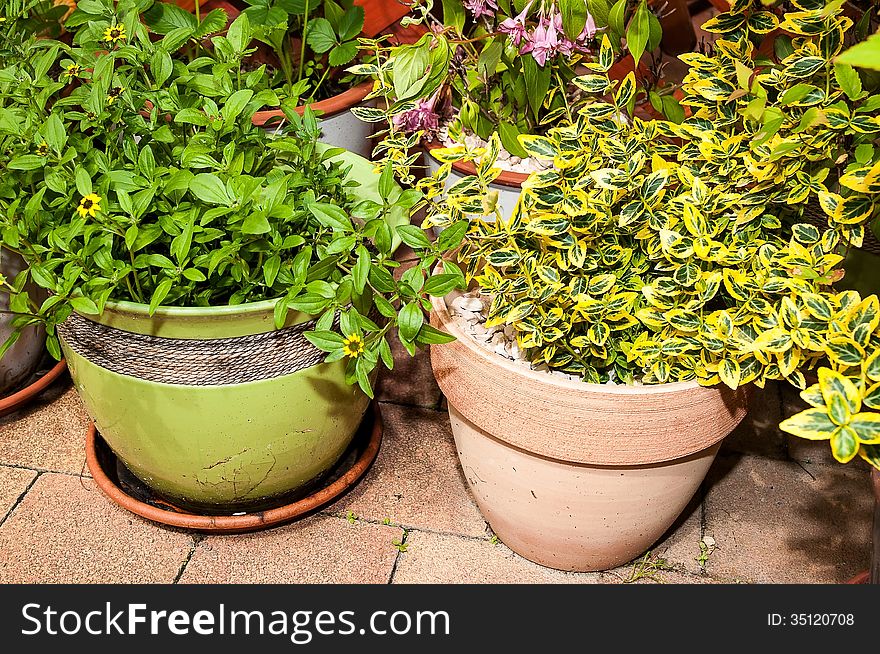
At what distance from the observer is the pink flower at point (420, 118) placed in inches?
62.4

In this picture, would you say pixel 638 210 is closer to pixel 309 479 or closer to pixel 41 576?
pixel 309 479

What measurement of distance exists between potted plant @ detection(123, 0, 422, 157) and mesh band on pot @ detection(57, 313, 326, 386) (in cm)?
39

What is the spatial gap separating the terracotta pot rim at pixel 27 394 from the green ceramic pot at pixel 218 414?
35 centimetres

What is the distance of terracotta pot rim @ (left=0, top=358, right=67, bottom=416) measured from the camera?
167cm

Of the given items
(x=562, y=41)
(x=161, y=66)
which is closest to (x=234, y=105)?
(x=161, y=66)

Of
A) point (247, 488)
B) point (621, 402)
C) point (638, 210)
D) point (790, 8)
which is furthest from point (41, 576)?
point (790, 8)

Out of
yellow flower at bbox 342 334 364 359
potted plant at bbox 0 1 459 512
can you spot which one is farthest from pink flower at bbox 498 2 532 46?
yellow flower at bbox 342 334 364 359

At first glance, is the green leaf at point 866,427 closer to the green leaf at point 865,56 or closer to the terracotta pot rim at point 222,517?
the green leaf at point 865,56

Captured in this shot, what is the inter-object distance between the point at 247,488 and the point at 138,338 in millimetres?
319

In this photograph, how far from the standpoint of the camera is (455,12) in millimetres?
1484

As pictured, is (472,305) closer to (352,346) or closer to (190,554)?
(352,346)

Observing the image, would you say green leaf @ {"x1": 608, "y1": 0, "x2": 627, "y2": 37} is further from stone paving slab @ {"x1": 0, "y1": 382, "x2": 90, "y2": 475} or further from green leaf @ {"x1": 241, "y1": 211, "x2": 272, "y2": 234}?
stone paving slab @ {"x1": 0, "y1": 382, "x2": 90, "y2": 475}

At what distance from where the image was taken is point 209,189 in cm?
115

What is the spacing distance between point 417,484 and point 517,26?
2.53 ft
